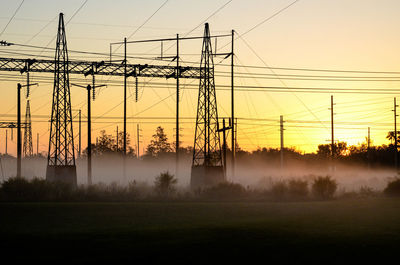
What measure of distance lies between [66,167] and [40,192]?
9634 mm

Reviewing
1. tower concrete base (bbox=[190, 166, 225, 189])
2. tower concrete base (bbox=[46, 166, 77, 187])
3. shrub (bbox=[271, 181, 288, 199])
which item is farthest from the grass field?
tower concrete base (bbox=[190, 166, 225, 189])

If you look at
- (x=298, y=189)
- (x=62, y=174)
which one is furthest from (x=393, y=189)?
(x=62, y=174)

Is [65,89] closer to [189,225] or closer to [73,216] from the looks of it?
[73,216]

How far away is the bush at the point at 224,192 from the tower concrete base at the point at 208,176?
10.8 ft

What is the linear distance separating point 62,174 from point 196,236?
103 ft

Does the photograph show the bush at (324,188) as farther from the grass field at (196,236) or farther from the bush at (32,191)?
the bush at (32,191)

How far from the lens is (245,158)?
518 feet

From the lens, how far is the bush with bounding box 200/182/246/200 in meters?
45.8

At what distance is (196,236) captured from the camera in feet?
66.3

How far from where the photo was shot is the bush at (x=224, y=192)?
45.8 metres

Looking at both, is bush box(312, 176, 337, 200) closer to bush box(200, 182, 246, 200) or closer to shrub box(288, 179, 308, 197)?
shrub box(288, 179, 308, 197)

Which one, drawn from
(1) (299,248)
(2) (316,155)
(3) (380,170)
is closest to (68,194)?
(1) (299,248)

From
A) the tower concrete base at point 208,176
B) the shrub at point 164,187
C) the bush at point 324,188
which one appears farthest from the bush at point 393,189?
the shrub at point 164,187

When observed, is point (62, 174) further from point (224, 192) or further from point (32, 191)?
point (224, 192)
